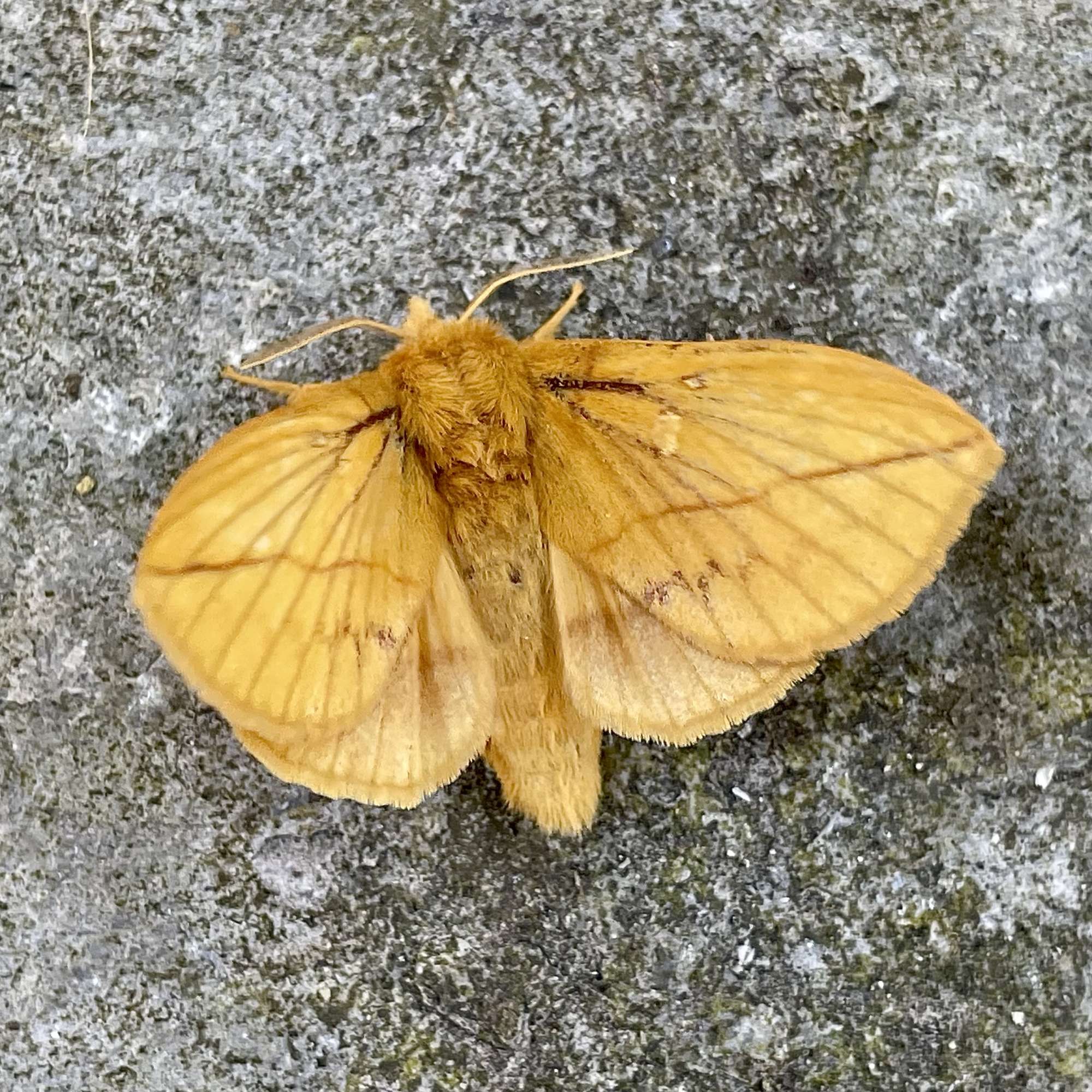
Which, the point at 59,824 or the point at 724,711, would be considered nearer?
the point at 724,711

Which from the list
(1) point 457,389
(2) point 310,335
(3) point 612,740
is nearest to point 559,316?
(1) point 457,389

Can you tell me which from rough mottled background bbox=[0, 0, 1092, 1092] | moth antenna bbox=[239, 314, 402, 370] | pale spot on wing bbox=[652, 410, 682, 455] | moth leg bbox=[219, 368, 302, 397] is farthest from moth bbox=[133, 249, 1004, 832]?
rough mottled background bbox=[0, 0, 1092, 1092]

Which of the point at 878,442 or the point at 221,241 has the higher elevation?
the point at 878,442

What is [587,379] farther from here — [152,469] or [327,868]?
[327,868]

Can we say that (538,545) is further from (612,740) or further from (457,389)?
(612,740)

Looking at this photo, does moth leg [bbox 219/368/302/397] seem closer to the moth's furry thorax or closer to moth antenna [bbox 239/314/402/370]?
moth antenna [bbox 239/314/402/370]

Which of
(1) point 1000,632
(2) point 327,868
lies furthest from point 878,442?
(2) point 327,868

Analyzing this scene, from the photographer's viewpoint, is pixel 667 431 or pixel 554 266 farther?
pixel 554 266
